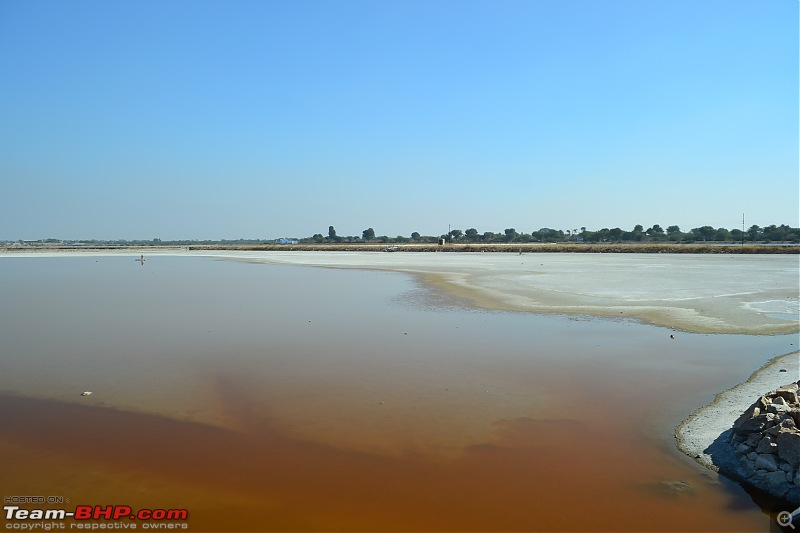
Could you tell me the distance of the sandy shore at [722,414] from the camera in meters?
6.55

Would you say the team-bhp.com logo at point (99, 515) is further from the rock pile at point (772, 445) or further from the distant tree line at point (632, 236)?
the distant tree line at point (632, 236)

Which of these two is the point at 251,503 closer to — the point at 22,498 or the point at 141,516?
the point at 141,516

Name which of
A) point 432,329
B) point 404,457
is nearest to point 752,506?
point 404,457

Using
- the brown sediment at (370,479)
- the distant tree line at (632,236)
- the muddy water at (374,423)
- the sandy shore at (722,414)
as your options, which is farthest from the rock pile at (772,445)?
the distant tree line at (632,236)

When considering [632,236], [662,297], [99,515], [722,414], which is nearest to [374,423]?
[99,515]

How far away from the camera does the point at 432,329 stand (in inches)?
578

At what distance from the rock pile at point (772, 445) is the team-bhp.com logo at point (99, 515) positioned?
20.4 feet

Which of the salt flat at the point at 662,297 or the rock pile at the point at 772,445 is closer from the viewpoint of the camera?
the rock pile at the point at 772,445

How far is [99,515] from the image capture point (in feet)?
17.2

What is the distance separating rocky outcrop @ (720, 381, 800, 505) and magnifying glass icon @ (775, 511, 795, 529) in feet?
1.00

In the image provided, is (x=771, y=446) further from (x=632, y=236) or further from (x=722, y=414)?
(x=632, y=236)

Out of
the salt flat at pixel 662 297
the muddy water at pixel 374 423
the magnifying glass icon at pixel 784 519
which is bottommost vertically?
the magnifying glass icon at pixel 784 519

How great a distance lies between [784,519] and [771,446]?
34.7 inches

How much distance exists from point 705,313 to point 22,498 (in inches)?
715
